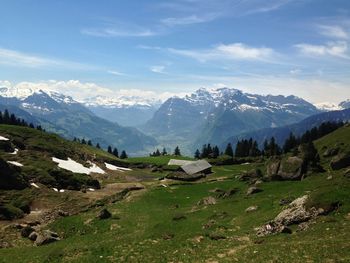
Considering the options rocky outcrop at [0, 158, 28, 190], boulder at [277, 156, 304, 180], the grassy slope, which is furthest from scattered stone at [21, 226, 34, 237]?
boulder at [277, 156, 304, 180]

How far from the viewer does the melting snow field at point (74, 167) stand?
363 feet

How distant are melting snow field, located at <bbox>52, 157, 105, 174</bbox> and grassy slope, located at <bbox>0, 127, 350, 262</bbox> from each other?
4806 centimetres

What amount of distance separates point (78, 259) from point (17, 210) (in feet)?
116

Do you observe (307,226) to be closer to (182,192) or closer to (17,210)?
(182,192)

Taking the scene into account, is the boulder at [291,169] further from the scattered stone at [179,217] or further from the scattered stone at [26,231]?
the scattered stone at [26,231]

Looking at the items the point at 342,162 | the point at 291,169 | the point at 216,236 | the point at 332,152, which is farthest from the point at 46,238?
the point at 332,152

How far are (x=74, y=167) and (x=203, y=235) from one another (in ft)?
262

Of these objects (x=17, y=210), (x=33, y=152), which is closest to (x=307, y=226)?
(x=17, y=210)

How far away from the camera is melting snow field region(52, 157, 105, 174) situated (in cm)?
11052

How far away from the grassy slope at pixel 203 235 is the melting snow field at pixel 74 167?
4806 cm

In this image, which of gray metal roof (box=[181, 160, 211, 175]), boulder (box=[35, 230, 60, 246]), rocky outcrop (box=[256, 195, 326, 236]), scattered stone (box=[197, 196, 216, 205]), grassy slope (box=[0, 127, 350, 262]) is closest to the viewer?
grassy slope (box=[0, 127, 350, 262])

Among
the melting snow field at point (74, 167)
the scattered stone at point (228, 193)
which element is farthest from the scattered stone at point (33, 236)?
the melting snow field at point (74, 167)

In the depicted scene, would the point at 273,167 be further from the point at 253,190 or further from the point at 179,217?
the point at 179,217

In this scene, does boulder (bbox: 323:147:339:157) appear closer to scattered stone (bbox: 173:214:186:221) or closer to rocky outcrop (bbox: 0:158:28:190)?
scattered stone (bbox: 173:214:186:221)
